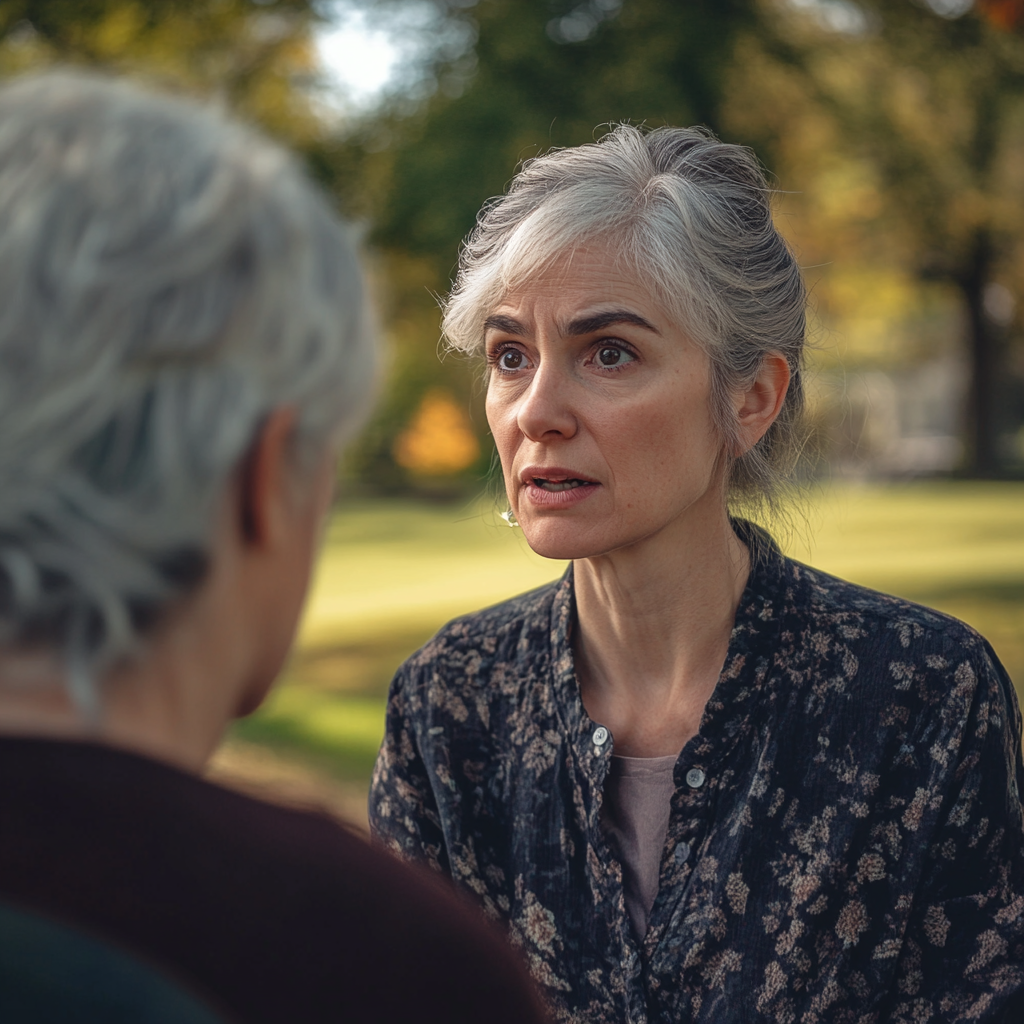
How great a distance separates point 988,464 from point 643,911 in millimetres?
26287

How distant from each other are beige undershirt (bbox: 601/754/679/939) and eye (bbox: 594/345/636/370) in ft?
2.68

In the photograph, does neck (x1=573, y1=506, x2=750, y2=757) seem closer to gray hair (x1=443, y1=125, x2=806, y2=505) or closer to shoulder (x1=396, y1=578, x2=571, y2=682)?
shoulder (x1=396, y1=578, x2=571, y2=682)

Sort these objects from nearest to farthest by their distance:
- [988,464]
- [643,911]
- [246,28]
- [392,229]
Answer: [643,911]
[246,28]
[392,229]
[988,464]

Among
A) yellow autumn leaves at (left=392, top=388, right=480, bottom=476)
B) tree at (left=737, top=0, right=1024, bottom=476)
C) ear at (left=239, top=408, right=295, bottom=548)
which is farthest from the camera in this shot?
yellow autumn leaves at (left=392, top=388, right=480, bottom=476)

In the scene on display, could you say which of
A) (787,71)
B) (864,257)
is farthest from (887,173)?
(864,257)

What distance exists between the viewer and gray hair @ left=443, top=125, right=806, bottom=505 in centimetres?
234

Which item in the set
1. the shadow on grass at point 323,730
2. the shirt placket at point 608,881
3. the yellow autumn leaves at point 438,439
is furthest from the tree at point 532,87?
the yellow autumn leaves at point 438,439

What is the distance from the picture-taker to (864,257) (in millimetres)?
22953

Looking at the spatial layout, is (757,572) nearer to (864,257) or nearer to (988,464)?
(864,257)

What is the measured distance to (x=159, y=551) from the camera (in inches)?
38.0

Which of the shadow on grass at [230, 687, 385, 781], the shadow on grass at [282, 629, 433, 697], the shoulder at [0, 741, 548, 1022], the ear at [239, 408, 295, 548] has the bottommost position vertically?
the shoulder at [0, 741, 548, 1022]

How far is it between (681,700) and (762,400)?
2.26 feet

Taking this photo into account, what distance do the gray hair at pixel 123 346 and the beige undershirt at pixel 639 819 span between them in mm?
1520

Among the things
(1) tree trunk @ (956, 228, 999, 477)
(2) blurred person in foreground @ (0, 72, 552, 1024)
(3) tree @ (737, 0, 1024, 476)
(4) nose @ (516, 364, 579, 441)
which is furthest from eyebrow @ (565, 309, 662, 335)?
(1) tree trunk @ (956, 228, 999, 477)
